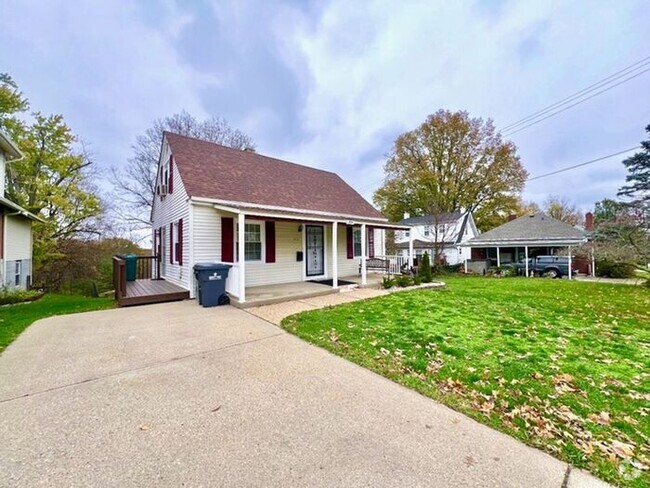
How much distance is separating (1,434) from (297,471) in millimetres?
2625

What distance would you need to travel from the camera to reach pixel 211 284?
25.5 feet

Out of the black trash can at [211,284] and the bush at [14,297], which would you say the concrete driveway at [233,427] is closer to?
the black trash can at [211,284]

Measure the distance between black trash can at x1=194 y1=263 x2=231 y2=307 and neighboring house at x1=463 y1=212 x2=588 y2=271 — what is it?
66.7 ft

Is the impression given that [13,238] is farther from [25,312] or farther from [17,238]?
[25,312]

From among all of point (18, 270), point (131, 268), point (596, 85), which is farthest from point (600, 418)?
point (596, 85)

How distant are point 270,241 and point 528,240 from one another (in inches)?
793

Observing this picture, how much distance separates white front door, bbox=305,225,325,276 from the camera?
11750 mm

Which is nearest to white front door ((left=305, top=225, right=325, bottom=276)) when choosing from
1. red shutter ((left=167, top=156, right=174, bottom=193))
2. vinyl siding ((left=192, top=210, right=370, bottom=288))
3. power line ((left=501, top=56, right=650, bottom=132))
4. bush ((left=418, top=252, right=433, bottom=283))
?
vinyl siding ((left=192, top=210, right=370, bottom=288))

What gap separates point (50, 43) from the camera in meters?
10.0

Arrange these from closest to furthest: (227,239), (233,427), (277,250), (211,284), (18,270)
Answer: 1. (233,427)
2. (211,284)
3. (227,239)
4. (18,270)
5. (277,250)

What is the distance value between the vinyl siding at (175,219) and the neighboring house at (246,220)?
0.03 meters

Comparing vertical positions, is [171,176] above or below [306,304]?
above

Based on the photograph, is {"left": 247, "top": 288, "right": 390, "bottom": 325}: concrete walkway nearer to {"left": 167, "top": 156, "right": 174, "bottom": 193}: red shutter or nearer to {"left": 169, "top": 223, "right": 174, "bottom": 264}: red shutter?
{"left": 169, "top": 223, "right": 174, "bottom": 264}: red shutter

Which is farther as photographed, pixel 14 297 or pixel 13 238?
pixel 13 238
